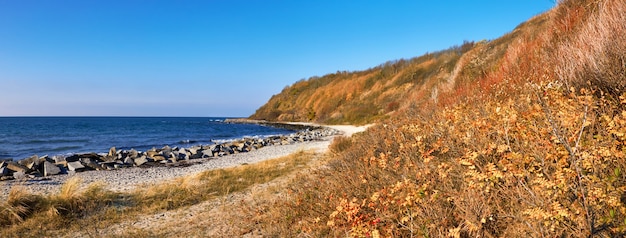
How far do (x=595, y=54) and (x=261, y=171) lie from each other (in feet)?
30.8

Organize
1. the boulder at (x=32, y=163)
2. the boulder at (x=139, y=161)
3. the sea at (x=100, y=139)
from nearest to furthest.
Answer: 1. the boulder at (x=32, y=163)
2. the boulder at (x=139, y=161)
3. the sea at (x=100, y=139)

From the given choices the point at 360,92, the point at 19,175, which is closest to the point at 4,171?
the point at 19,175

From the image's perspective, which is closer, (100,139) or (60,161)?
(60,161)

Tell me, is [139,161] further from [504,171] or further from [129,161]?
[504,171]

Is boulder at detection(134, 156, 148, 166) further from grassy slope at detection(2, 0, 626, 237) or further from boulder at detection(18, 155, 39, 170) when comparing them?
A: grassy slope at detection(2, 0, 626, 237)

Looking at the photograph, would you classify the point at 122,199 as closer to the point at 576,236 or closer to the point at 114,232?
the point at 114,232

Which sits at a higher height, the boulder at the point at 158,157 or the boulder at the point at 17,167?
the boulder at the point at 17,167

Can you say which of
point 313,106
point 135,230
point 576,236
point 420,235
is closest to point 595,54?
point 576,236

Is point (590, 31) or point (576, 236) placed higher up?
point (590, 31)

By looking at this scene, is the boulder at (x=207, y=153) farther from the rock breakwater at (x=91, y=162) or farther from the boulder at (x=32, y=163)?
the boulder at (x=32, y=163)

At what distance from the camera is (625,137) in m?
2.53

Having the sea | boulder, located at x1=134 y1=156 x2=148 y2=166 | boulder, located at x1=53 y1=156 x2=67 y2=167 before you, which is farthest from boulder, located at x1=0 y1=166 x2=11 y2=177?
the sea

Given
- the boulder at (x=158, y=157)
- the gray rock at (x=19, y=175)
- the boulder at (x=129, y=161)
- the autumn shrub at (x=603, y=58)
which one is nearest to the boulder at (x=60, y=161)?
the gray rock at (x=19, y=175)

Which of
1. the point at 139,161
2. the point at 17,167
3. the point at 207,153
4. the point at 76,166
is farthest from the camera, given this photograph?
the point at 207,153
